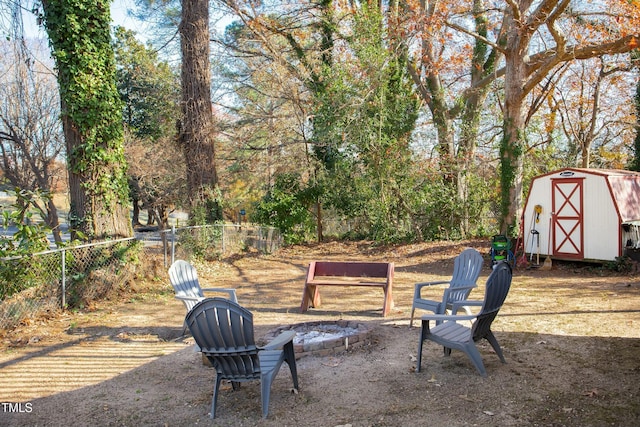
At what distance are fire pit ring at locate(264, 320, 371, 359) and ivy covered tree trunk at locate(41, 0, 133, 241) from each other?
4915 millimetres

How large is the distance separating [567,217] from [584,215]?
0.40 metres

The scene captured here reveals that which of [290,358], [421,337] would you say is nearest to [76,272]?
[290,358]

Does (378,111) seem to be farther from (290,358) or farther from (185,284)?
(290,358)

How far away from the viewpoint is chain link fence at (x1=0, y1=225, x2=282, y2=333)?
6.64 m

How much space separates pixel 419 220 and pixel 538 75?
20.6 feet

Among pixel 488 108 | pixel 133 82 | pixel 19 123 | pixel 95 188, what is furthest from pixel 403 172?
pixel 133 82

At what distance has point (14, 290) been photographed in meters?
6.65

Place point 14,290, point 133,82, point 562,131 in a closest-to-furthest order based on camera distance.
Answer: point 14,290 < point 562,131 < point 133,82

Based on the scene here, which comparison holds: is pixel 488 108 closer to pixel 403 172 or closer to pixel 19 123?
pixel 403 172

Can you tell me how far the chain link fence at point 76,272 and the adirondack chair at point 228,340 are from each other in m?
3.90

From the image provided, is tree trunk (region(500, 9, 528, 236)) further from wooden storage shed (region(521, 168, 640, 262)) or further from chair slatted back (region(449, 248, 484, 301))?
chair slatted back (region(449, 248, 484, 301))

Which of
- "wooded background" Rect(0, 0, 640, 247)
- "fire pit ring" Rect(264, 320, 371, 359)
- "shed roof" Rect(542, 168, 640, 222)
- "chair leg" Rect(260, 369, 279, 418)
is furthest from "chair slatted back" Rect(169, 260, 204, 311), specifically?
"shed roof" Rect(542, 168, 640, 222)

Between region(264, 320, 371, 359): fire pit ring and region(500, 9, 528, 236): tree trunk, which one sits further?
region(500, 9, 528, 236): tree trunk

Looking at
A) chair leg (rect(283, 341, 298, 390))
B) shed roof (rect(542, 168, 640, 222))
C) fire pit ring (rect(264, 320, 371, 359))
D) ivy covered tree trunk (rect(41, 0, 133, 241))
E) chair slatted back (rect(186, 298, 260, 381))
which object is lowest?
fire pit ring (rect(264, 320, 371, 359))
